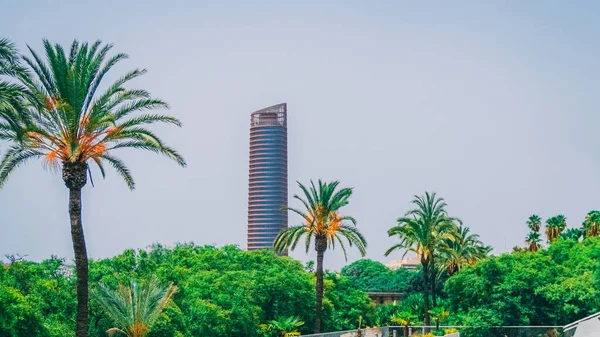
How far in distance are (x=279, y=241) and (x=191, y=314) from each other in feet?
22.4

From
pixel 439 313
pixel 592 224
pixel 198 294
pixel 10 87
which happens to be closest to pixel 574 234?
pixel 592 224

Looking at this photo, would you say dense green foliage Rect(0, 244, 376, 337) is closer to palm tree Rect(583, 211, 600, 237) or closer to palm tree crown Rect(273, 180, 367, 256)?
palm tree crown Rect(273, 180, 367, 256)

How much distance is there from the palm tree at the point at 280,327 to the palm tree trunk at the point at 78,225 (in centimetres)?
2140

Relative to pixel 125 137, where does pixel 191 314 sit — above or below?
below

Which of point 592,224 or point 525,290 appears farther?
point 592,224

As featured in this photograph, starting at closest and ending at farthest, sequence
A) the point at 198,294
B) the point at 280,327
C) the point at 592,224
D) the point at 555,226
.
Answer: the point at 280,327, the point at 198,294, the point at 592,224, the point at 555,226

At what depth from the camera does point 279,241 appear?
46719 mm

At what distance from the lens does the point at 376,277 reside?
126375mm

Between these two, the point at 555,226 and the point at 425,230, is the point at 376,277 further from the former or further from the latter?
the point at 425,230

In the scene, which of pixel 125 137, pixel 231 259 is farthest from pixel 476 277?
pixel 125 137

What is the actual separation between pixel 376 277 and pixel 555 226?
157ft

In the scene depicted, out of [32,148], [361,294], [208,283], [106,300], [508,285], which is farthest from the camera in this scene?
[361,294]

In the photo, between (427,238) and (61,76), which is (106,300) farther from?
(427,238)

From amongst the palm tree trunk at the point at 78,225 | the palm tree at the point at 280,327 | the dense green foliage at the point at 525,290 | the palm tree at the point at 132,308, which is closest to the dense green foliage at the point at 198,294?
the palm tree at the point at 280,327
